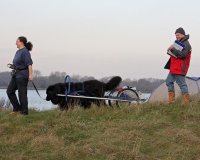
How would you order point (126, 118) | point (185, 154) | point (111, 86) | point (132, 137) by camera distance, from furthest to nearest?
point (111, 86) → point (126, 118) → point (132, 137) → point (185, 154)

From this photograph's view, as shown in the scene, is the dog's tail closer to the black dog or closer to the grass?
the black dog

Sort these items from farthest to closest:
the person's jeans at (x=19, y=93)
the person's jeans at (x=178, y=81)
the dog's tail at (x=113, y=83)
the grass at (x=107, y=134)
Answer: the dog's tail at (x=113, y=83), the person's jeans at (x=178, y=81), the person's jeans at (x=19, y=93), the grass at (x=107, y=134)

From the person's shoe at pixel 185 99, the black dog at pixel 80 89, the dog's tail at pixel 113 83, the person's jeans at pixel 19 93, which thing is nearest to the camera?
the person's shoe at pixel 185 99

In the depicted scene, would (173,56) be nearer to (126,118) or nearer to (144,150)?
(126,118)

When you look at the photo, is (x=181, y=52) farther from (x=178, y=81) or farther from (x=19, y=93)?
(x=19, y=93)

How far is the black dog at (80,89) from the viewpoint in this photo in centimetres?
1121

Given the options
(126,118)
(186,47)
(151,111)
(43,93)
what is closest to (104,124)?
(126,118)

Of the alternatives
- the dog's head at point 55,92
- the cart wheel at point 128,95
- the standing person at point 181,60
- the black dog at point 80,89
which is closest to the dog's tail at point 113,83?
the black dog at point 80,89

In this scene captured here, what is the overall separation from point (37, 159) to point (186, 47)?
186 inches

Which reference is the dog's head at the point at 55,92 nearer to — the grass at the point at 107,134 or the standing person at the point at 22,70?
the standing person at the point at 22,70

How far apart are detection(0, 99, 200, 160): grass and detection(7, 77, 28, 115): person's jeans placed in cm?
53

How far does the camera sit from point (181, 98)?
34.7ft

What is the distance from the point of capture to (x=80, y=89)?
452 inches

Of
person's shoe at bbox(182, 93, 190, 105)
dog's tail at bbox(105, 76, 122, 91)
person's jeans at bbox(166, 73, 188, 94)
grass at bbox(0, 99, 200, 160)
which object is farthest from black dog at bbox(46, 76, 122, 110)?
person's shoe at bbox(182, 93, 190, 105)
